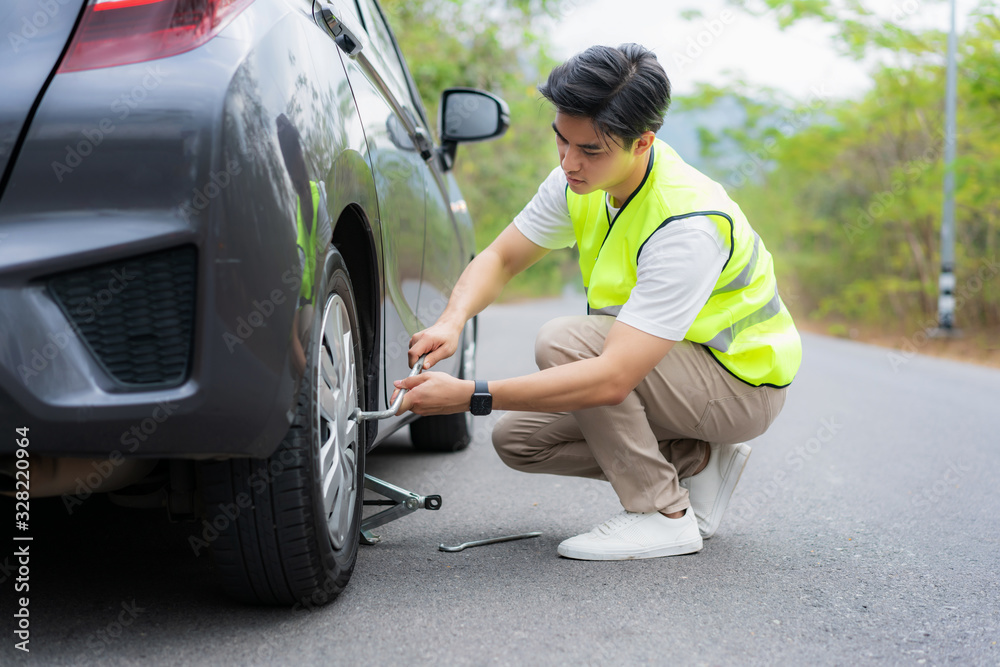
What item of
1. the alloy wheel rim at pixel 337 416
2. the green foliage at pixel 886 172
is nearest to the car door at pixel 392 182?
the alloy wheel rim at pixel 337 416

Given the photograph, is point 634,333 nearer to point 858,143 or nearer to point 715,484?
point 715,484

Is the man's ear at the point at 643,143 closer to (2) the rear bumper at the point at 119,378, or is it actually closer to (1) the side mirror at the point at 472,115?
(2) the rear bumper at the point at 119,378

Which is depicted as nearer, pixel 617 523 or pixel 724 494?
pixel 617 523

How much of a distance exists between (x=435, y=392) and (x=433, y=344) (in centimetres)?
33

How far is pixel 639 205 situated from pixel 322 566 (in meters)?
1.15

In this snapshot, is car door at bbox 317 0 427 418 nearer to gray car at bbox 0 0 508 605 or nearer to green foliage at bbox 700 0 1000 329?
gray car at bbox 0 0 508 605

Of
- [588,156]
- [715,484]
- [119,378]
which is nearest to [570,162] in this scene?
[588,156]

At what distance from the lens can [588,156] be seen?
2.26 m

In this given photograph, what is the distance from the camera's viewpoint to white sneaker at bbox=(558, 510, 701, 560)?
240cm

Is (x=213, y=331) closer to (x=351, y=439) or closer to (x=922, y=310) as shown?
(x=351, y=439)

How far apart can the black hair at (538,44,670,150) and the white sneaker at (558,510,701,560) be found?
0.95 metres

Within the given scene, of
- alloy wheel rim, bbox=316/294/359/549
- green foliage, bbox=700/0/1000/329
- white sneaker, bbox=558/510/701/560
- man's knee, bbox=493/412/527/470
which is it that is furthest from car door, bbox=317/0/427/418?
green foliage, bbox=700/0/1000/329

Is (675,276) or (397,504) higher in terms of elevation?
(675,276)

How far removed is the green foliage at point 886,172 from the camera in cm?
1374
